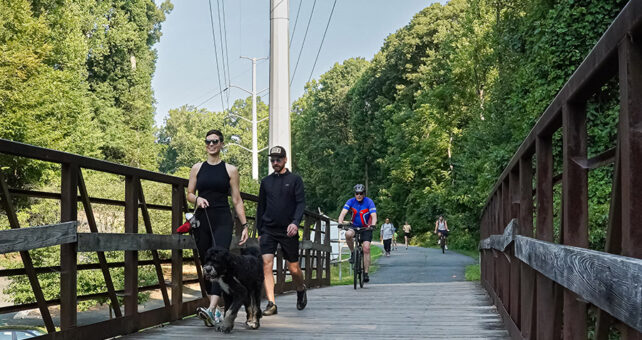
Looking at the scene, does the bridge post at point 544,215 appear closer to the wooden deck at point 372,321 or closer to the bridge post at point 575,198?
the bridge post at point 575,198

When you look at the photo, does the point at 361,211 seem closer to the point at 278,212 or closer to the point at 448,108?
the point at 278,212

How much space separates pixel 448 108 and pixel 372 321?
155 ft

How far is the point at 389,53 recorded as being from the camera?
65.5 metres

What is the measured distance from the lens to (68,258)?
18.0ft

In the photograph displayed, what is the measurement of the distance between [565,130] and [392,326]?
4.23m

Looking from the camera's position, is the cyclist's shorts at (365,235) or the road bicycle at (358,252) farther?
the cyclist's shorts at (365,235)

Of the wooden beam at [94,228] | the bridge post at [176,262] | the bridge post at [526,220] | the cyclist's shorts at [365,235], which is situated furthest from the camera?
the cyclist's shorts at [365,235]

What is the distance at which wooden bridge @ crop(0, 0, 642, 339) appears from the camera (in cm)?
232

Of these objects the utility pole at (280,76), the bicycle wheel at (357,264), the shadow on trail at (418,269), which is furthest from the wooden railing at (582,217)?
the shadow on trail at (418,269)

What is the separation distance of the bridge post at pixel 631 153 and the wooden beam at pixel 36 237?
11.1ft

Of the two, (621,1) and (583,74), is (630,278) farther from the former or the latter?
(621,1)

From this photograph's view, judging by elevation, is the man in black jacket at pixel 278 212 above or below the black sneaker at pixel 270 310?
above

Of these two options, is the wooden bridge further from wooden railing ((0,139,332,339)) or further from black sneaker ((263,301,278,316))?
black sneaker ((263,301,278,316))

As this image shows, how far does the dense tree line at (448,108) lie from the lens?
19.1m
